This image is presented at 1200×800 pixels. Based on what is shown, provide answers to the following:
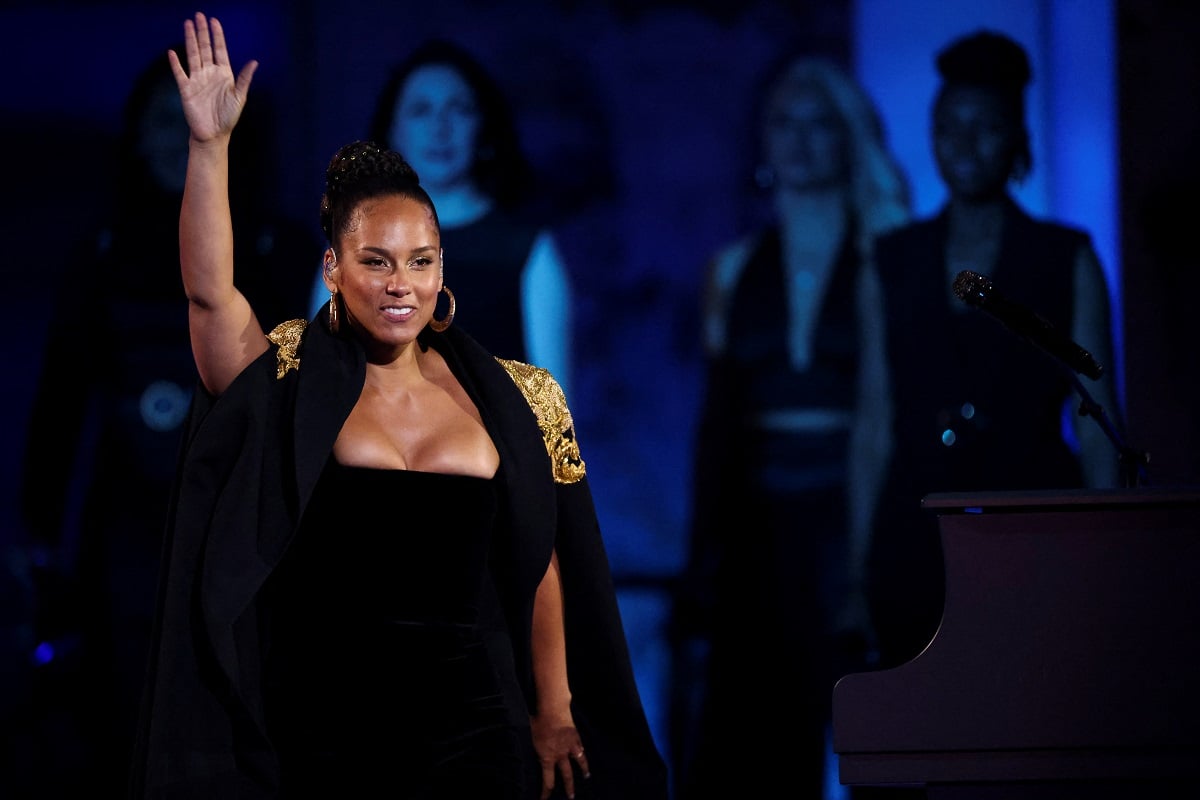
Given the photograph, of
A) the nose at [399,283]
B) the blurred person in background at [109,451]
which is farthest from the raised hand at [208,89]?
the blurred person in background at [109,451]

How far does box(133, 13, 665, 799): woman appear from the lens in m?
2.27

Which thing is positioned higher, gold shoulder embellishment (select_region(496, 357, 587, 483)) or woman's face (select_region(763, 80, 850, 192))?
woman's face (select_region(763, 80, 850, 192))

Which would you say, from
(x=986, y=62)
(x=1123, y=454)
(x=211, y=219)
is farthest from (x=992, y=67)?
(x=211, y=219)

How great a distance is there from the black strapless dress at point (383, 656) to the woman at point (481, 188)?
2044 mm

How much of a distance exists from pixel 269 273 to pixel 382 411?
206 cm

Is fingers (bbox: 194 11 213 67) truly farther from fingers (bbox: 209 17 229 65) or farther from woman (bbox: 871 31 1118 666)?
woman (bbox: 871 31 1118 666)

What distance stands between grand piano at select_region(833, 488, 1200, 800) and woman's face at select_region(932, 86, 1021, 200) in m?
2.33

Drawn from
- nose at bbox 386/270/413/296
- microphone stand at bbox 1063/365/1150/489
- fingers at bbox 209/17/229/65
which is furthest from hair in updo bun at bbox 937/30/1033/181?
fingers at bbox 209/17/229/65

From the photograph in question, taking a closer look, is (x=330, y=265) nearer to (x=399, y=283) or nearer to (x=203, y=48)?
(x=399, y=283)

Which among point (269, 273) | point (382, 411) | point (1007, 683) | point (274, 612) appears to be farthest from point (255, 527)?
point (269, 273)

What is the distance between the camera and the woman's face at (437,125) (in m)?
4.43

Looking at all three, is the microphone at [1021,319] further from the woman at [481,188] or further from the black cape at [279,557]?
the woman at [481,188]

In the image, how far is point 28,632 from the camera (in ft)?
14.2

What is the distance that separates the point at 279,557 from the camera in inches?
89.7
